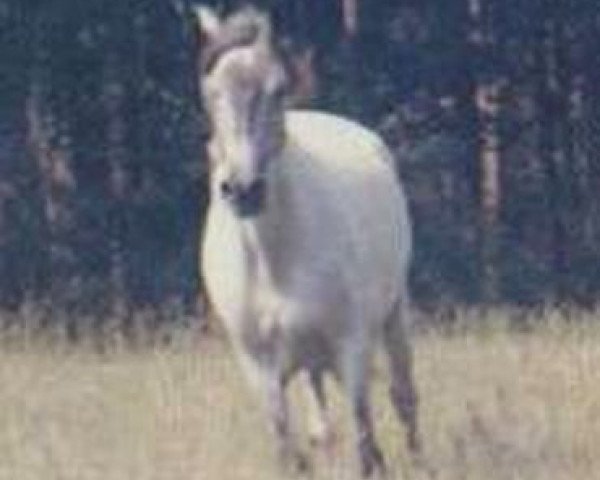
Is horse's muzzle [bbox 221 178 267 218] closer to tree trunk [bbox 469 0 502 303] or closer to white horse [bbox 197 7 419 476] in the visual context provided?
white horse [bbox 197 7 419 476]

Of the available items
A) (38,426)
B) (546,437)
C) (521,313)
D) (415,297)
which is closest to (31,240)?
(415,297)

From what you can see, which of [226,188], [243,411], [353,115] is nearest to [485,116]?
[353,115]

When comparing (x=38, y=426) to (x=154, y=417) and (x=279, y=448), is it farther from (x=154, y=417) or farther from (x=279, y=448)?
(x=279, y=448)

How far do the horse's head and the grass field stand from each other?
1230 millimetres

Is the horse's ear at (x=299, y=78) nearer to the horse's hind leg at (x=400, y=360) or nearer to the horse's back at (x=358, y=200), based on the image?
the horse's back at (x=358, y=200)

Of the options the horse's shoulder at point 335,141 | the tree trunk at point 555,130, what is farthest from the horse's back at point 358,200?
the tree trunk at point 555,130

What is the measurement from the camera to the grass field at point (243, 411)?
10.5 metres

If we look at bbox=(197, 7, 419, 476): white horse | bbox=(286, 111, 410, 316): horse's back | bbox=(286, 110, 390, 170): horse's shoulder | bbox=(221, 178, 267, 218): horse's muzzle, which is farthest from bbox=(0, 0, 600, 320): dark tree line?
bbox=(221, 178, 267, 218): horse's muzzle

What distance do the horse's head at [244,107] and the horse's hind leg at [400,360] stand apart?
5.34 ft

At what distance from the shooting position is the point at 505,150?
21.7 m

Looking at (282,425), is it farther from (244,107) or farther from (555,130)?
(555,130)

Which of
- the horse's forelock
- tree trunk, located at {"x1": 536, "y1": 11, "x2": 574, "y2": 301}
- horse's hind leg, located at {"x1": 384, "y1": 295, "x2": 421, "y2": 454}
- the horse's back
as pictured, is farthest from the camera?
tree trunk, located at {"x1": 536, "y1": 11, "x2": 574, "y2": 301}

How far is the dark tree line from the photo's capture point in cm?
1995

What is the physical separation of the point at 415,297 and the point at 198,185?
2.12 metres
